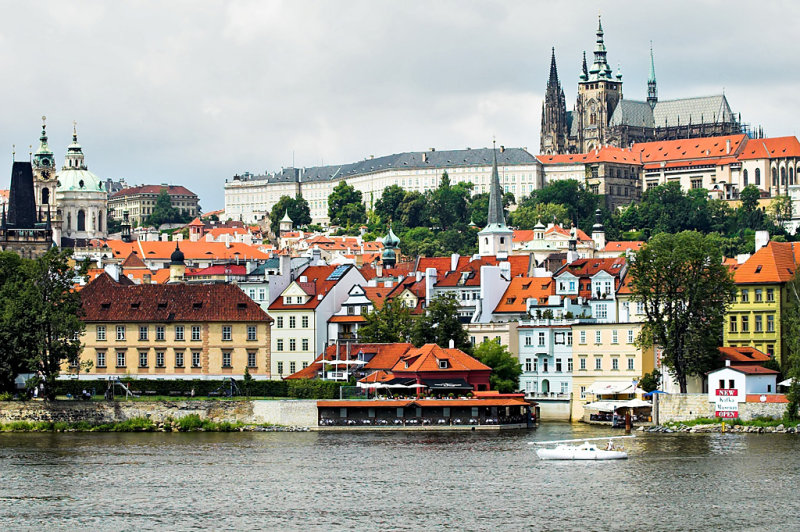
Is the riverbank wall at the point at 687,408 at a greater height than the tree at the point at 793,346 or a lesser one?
lesser

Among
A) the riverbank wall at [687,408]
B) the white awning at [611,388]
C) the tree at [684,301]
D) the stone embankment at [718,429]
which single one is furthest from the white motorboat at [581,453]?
the white awning at [611,388]

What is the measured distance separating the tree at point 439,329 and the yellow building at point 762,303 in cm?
1388

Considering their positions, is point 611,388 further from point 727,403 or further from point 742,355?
point 727,403

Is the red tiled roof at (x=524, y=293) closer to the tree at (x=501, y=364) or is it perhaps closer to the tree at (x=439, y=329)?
the tree at (x=439, y=329)

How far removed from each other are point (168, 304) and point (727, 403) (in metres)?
30.2

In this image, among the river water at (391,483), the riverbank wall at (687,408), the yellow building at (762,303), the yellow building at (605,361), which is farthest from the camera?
the yellow building at (762,303)

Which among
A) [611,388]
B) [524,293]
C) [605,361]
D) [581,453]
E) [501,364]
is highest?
[524,293]

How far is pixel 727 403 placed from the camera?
77.8 metres

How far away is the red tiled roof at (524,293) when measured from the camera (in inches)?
3789

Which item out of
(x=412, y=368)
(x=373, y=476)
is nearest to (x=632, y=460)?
(x=373, y=476)

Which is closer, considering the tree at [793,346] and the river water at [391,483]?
the river water at [391,483]

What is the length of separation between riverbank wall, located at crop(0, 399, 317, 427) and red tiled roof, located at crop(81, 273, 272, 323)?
8749mm

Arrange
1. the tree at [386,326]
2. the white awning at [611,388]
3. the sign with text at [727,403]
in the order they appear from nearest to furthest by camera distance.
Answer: the sign with text at [727,403] < the white awning at [611,388] < the tree at [386,326]

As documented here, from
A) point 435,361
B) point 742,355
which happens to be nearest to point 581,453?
point 435,361
